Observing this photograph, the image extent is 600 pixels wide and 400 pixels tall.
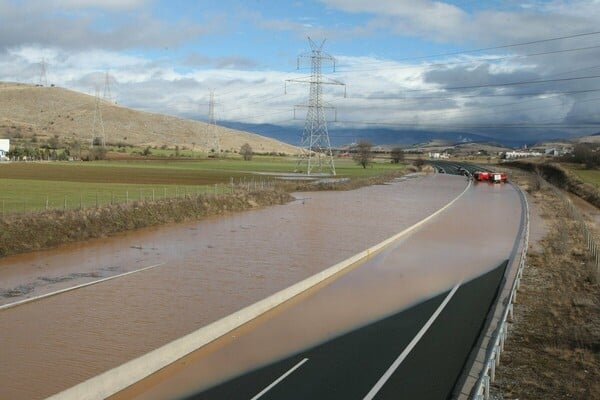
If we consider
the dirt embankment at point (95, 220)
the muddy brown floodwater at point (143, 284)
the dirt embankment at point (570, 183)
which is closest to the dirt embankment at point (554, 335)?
the muddy brown floodwater at point (143, 284)

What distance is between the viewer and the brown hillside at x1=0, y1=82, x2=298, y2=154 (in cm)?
14950

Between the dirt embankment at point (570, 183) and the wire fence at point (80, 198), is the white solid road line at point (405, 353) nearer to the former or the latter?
the wire fence at point (80, 198)

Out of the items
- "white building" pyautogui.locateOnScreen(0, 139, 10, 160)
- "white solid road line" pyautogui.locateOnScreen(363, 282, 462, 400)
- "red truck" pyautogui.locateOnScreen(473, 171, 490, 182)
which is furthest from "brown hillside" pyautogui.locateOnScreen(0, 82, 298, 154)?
"white solid road line" pyautogui.locateOnScreen(363, 282, 462, 400)

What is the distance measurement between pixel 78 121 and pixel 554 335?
16030cm

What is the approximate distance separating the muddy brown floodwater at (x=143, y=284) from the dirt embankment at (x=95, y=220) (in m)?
0.93

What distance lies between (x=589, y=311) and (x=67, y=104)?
579 ft

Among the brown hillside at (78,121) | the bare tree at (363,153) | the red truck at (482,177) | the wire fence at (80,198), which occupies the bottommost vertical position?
the red truck at (482,177)

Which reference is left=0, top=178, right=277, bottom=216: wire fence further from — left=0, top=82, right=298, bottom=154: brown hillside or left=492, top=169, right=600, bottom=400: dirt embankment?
left=0, top=82, right=298, bottom=154: brown hillside

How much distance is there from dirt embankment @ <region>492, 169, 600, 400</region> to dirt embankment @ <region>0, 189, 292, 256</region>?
17.6 meters

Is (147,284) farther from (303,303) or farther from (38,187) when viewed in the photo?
(38,187)

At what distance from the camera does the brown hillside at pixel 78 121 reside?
490 feet

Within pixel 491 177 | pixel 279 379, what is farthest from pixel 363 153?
pixel 279 379

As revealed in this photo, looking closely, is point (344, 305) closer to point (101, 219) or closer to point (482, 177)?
point (101, 219)

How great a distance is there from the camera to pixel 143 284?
17875mm
